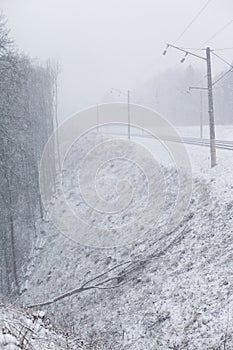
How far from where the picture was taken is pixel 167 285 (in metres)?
13.6

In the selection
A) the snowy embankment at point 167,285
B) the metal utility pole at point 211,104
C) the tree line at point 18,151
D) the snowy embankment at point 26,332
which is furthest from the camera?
the metal utility pole at point 211,104

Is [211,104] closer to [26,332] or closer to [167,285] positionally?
[167,285]

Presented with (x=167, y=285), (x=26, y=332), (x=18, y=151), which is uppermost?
(x=18, y=151)

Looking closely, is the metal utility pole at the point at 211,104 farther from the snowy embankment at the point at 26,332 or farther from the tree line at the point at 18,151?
the snowy embankment at the point at 26,332

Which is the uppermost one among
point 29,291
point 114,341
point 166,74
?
point 166,74

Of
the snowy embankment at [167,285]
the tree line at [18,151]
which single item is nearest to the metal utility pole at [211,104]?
the snowy embankment at [167,285]

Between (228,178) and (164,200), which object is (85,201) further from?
(228,178)

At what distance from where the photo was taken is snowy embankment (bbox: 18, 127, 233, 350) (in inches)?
431

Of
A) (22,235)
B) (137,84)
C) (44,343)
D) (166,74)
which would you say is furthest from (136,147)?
(137,84)

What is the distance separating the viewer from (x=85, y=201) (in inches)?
1253

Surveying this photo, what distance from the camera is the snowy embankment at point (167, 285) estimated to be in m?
11.0

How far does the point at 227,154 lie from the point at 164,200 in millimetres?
4996

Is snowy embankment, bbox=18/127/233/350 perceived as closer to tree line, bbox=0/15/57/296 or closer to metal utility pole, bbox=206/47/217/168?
metal utility pole, bbox=206/47/217/168

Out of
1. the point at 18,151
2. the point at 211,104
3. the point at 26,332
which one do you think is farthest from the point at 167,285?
the point at 211,104
